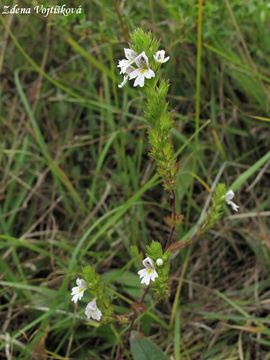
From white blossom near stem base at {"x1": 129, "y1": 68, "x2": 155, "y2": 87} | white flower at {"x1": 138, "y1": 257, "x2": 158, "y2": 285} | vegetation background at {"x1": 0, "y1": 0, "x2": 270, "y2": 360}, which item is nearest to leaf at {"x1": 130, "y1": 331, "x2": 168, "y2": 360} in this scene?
vegetation background at {"x1": 0, "y1": 0, "x2": 270, "y2": 360}

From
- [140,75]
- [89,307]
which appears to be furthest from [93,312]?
[140,75]

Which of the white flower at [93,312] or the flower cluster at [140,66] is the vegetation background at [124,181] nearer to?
the white flower at [93,312]

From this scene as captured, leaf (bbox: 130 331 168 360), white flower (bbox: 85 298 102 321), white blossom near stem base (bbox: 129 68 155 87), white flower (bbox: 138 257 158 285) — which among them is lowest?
leaf (bbox: 130 331 168 360)

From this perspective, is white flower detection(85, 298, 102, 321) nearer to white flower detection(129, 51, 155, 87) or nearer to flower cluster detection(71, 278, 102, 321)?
flower cluster detection(71, 278, 102, 321)

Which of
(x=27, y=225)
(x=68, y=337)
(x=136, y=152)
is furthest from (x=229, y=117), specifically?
(x=68, y=337)

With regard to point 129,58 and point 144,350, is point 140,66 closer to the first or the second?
point 129,58

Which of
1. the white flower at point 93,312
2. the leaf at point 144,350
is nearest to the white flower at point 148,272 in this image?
the white flower at point 93,312
